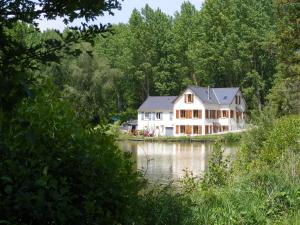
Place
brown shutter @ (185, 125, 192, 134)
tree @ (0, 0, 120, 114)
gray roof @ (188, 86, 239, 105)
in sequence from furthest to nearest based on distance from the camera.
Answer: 1. brown shutter @ (185, 125, 192, 134)
2. gray roof @ (188, 86, 239, 105)
3. tree @ (0, 0, 120, 114)

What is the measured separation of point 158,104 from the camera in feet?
234

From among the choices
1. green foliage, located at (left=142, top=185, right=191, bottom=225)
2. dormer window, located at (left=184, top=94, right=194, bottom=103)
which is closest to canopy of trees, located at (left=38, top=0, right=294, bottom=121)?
dormer window, located at (left=184, top=94, right=194, bottom=103)

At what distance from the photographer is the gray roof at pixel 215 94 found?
2627 inches

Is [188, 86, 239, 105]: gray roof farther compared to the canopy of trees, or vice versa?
the canopy of trees

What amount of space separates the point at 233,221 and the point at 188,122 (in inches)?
2384

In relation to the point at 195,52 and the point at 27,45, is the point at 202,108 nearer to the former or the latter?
the point at 195,52

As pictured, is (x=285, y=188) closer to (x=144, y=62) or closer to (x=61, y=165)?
(x=61, y=165)

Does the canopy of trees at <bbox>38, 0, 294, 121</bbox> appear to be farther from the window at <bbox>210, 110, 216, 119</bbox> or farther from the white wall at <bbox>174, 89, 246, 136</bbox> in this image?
the window at <bbox>210, 110, 216, 119</bbox>

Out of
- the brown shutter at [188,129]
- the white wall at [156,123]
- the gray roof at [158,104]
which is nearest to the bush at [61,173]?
the brown shutter at [188,129]

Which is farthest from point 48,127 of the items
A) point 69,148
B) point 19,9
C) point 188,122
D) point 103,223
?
point 188,122

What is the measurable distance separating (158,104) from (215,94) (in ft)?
25.2

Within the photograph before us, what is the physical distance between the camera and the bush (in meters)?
3.49

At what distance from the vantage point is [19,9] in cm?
281

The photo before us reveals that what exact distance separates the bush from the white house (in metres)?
61.7
